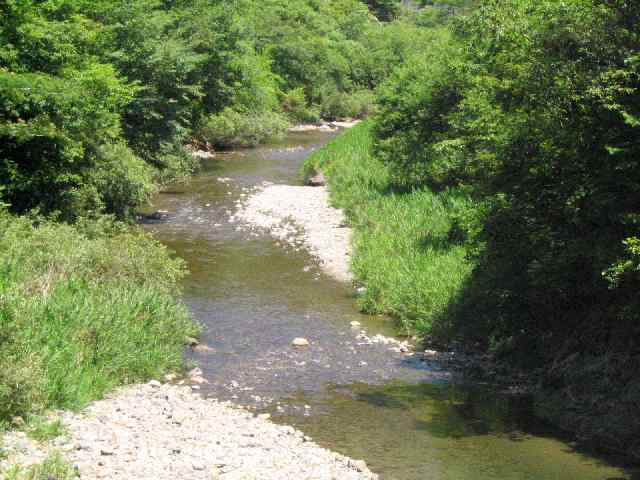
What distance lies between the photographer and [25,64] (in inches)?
696

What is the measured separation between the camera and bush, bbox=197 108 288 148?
132ft

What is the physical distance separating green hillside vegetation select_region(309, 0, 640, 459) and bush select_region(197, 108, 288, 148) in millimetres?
25034

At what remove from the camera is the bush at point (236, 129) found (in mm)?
40281

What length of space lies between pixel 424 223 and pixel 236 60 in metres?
17.4

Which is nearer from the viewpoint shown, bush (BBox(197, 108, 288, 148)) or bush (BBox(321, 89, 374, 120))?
bush (BBox(197, 108, 288, 148))

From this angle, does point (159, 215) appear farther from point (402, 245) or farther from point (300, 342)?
point (300, 342)

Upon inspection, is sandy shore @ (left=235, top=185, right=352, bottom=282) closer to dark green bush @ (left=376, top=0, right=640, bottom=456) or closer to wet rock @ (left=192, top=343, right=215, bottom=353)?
wet rock @ (left=192, top=343, right=215, bottom=353)

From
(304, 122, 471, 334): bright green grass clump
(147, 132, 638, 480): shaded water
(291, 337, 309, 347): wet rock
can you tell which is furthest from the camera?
(304, 122, 471, 334): bright green grass clump

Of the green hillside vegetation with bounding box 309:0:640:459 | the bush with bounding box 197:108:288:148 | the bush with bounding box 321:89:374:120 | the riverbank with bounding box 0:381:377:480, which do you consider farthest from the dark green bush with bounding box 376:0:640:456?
the bush with bounding box 321:89:374:120

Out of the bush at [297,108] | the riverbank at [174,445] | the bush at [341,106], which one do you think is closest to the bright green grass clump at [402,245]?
the riverbank at [174,445]

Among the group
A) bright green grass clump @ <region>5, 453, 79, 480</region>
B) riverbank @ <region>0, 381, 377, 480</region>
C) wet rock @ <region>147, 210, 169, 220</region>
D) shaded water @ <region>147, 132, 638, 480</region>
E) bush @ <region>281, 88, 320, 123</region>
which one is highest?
bush @ <region>281, 88, 320, 123</region>

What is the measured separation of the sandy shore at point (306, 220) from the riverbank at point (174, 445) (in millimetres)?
8672

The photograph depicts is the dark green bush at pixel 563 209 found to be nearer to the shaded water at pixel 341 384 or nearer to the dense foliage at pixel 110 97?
the shaded water at pixel 341 384

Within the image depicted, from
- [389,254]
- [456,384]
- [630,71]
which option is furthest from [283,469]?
[389,254]
